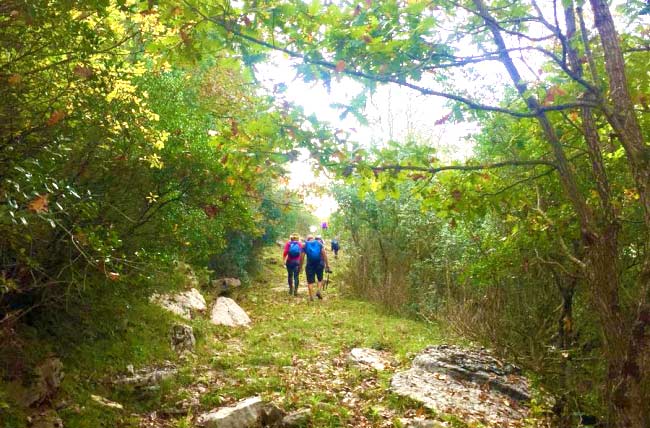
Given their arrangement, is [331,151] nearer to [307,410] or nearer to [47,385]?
[307,410]

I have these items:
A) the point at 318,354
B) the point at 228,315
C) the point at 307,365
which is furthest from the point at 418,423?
the point at 228,315

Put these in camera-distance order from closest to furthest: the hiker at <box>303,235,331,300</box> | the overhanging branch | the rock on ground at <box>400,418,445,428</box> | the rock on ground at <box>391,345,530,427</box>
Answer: the overhanging branch → the rock on ground at <box>400,418,445,428</box> → the rock on ground at <box>391,345,530,427</box> → the hiker at <box>303,235,331,300</box>

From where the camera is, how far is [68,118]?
3822 millimetres

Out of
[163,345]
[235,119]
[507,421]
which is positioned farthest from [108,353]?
[507,421]

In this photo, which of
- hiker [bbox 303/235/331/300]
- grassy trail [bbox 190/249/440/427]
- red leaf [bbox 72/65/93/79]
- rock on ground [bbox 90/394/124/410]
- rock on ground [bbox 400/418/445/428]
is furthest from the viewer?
hiker [bbox 303/235/331/300]

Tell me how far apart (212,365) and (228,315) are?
2855 millimetres

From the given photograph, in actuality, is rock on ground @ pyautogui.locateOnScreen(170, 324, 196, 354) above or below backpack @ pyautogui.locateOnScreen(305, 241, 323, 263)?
below

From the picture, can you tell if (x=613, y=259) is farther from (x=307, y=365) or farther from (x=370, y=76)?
(x=307, y=365)

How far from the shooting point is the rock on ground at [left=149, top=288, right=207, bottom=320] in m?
8.16

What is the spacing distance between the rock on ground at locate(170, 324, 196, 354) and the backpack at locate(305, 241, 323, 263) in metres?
5.24

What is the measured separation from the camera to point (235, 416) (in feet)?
15.5

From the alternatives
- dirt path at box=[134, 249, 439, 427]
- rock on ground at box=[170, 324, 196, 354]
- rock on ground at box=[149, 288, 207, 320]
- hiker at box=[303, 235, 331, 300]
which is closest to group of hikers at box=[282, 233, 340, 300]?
hiker at box=[303, 235, 331, 300]

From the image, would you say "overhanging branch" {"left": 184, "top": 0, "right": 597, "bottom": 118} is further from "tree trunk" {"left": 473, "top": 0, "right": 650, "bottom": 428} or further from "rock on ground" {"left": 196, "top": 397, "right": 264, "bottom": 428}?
"rock on ground" {"left": 196, "top": 397, "right": 264, "bottom": 428}

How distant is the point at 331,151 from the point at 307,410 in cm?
338
